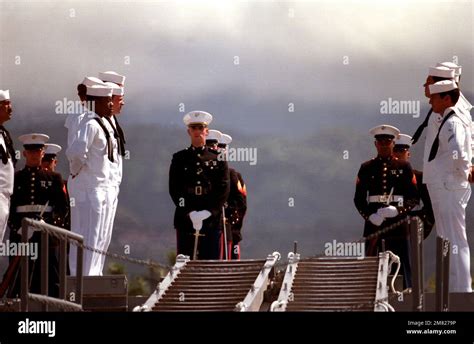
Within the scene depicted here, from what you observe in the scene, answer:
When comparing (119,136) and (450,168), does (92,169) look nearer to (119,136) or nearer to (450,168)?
(119,136)

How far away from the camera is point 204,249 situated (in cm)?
2175

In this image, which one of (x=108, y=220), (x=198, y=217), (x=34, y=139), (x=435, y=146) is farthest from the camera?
(x=34, y=139)

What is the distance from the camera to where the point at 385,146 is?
22.5m

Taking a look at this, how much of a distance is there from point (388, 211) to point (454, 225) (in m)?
1.59

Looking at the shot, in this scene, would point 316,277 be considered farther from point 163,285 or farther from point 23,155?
point 23,155

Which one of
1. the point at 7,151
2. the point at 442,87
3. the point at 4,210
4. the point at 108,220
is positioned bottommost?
the point at 108,220

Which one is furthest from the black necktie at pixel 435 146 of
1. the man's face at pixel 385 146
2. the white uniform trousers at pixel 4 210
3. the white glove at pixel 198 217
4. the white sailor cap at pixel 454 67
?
the white uniform trousers at pixel 4 210

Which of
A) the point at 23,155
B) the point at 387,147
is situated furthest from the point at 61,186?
the point at 387,147

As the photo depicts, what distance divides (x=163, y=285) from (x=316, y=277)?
154cm

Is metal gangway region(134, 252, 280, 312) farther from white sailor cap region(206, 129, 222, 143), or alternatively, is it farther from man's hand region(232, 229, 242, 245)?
white sailor cap region(206, 129, 222, 143)

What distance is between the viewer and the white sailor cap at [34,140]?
75.5 feet

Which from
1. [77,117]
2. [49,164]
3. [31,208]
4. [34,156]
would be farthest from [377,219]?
[49,164]

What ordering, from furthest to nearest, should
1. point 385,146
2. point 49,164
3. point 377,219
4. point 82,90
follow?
1. point 49,164
2. point 385,146
3. point 377,219
4. point 82,90

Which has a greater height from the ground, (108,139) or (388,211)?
(108,139)
